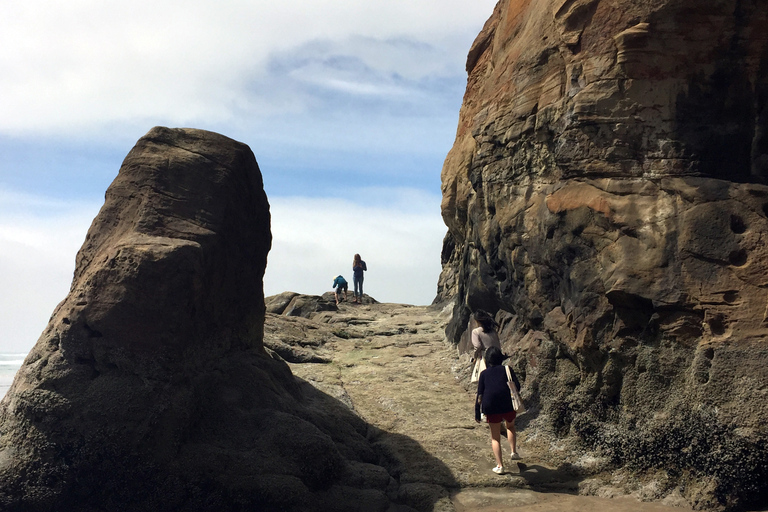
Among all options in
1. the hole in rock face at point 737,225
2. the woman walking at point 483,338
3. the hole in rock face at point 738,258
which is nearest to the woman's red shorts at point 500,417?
the woman walking at point 483,338

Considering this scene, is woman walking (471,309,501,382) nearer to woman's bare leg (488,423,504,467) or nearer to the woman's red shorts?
the woman's red shorts

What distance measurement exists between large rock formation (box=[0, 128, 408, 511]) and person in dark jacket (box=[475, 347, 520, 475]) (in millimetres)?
1536

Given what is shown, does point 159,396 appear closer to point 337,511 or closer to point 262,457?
point 262,457

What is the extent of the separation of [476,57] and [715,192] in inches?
355

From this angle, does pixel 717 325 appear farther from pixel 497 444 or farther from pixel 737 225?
pixel 497 444

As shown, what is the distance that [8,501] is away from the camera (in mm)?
6156

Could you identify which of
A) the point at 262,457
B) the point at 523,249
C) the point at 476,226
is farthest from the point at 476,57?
the point at 262,457

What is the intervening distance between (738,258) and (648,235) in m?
1.11

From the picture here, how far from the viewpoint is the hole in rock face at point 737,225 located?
7996 millimetres

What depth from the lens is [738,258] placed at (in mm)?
7855

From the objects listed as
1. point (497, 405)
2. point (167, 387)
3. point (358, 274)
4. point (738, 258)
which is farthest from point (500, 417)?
point (358, 274)

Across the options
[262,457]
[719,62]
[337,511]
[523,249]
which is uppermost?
[719,62]

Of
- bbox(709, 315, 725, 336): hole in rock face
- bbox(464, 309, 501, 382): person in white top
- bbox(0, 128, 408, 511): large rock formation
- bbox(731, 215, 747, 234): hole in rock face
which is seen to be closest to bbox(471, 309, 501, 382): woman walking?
bbox(464, 309, 501, 382): person in white top

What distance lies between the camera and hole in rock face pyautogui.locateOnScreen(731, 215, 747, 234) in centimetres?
800
